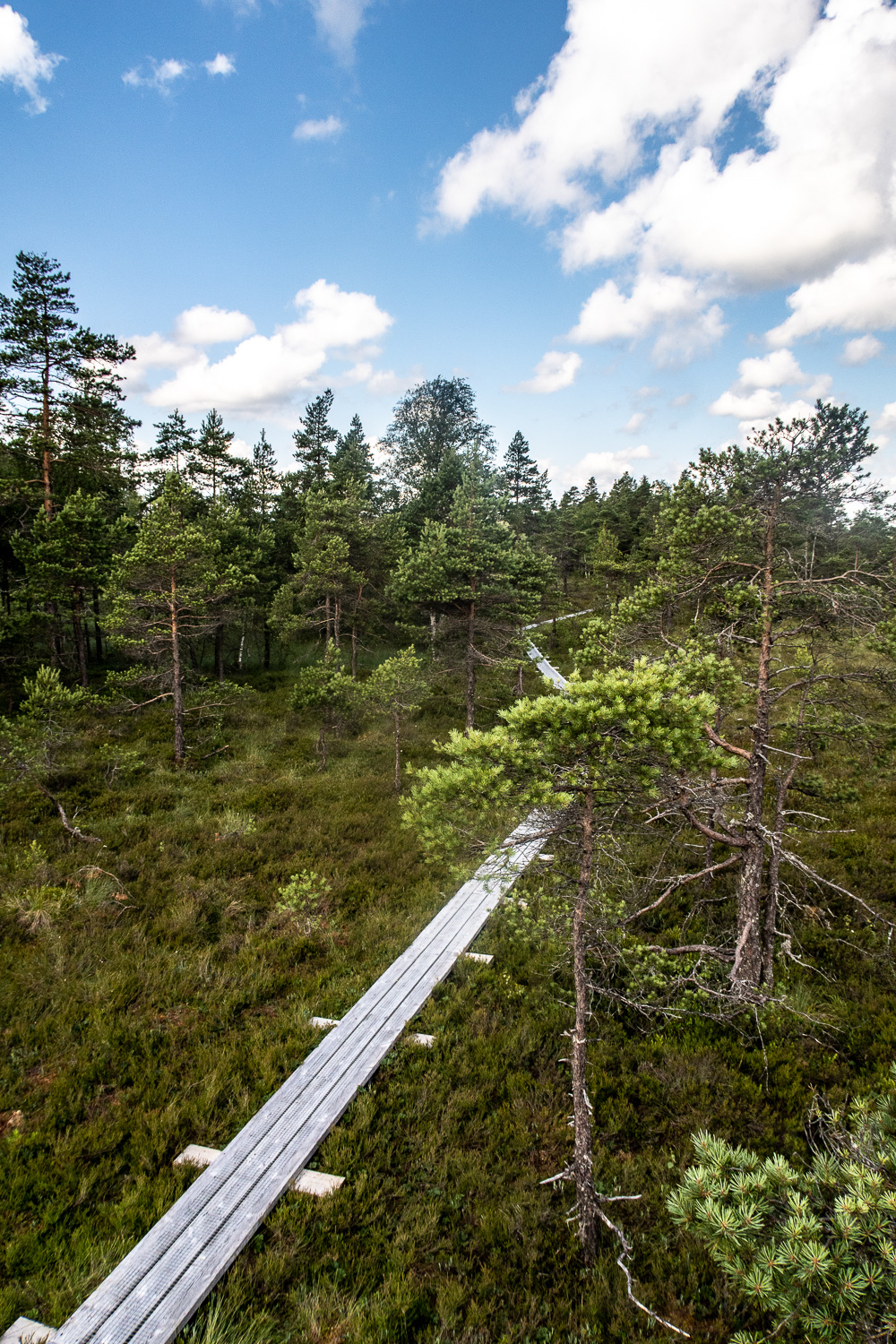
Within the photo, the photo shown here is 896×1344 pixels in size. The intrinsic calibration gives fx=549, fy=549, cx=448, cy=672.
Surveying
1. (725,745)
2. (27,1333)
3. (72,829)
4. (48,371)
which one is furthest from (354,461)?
(27,1333)

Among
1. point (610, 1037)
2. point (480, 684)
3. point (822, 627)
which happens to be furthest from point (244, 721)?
point (822, 627)

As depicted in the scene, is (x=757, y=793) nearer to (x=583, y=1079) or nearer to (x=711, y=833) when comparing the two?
(x=711, y=833)

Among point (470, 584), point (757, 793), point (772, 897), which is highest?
point (470, 584)

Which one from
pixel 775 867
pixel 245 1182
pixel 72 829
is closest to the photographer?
pixel 245 1182

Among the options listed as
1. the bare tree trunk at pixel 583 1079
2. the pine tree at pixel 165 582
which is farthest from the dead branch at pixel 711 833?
the pine tree at pixel 165 582

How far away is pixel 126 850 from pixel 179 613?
9112 mm

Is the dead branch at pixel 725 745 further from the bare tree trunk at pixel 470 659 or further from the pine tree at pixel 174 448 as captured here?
the pine tree at pixel 174 448

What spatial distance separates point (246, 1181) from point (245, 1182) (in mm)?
21

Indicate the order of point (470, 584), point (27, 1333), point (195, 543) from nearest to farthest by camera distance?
1. point (27, 1333)
2. point (195, 543)
3. point (470, 584)

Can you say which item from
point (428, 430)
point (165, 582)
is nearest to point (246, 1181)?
point (165, 582)

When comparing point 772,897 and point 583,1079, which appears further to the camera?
point 772,897

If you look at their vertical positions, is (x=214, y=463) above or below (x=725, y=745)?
above

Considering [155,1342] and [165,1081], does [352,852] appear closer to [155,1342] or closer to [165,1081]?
[165,1081]

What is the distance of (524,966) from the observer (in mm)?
9703
